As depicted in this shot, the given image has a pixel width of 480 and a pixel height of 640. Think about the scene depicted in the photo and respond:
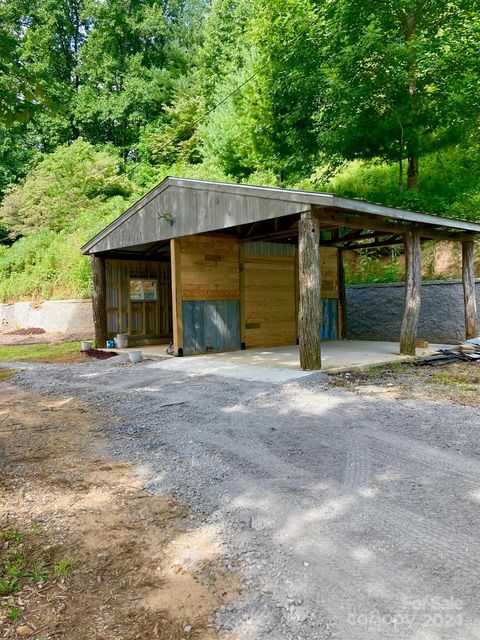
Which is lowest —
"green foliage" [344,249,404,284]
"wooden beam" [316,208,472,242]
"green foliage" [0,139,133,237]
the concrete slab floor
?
the concrete slab floor

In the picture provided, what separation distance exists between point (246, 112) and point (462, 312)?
11.5m

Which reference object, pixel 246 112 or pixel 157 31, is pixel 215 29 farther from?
pixel 246 112

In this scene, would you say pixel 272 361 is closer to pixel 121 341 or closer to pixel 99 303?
pixel 121 341

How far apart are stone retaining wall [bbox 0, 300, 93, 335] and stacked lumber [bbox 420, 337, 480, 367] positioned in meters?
12.0

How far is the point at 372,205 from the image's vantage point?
7359 millimetres

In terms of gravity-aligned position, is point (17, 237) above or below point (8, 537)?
above

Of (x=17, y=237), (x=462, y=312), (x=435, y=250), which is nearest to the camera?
(x=462, y=312)

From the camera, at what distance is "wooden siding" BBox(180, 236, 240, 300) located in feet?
32.8

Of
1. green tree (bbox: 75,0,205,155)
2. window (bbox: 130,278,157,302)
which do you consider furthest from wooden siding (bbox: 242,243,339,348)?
green tree (bbox: 75,0,205,155)

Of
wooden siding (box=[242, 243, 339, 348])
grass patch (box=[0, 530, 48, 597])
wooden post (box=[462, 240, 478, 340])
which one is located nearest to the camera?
grass patch (box=[0, 530, 48, 597])

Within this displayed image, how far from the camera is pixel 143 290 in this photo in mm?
13453

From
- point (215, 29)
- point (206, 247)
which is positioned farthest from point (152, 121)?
point (206, 247)

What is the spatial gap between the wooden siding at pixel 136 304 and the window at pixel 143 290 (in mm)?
97

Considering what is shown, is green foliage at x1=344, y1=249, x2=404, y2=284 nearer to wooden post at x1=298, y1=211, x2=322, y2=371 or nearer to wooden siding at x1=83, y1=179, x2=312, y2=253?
wooden siding at x1=83, y1=179, x2=312, y2=253
